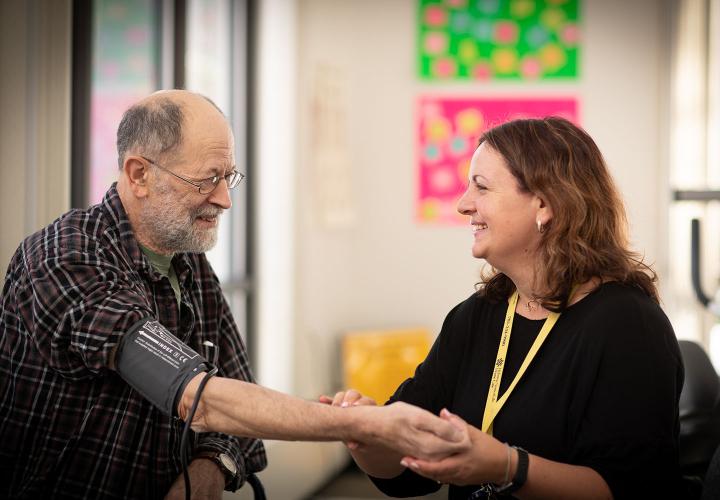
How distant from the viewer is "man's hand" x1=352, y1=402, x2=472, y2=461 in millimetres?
1620

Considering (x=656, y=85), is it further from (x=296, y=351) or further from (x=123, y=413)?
(x=123, y=413)

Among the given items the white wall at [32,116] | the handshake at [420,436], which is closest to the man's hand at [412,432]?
the handshake at [420,436]

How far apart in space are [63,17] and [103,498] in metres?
1.47

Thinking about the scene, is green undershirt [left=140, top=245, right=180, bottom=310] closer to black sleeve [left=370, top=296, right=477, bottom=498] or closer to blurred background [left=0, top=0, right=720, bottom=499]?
black sleeve [left=370, top=296, right=477, bottom=498]

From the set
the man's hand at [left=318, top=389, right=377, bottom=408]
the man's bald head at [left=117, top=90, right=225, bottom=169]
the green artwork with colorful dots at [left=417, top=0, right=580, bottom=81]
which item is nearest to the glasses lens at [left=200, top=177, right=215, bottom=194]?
the man's bald head at [left=117, top=90, right=225, bottom=169]

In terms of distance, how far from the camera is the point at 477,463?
5.31ft

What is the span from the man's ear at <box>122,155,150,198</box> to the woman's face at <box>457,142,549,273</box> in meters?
0.74

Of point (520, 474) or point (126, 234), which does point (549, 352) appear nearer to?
point (520, 474)

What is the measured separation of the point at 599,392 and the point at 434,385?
17.0 inches

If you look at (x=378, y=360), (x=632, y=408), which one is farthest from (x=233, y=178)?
(x=378, y=360)

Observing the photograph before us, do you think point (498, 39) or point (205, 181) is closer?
point (205, 181)

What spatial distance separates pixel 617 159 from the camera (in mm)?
6012

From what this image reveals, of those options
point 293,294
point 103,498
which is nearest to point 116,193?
point 103,498

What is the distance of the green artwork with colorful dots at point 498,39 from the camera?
603 cm
